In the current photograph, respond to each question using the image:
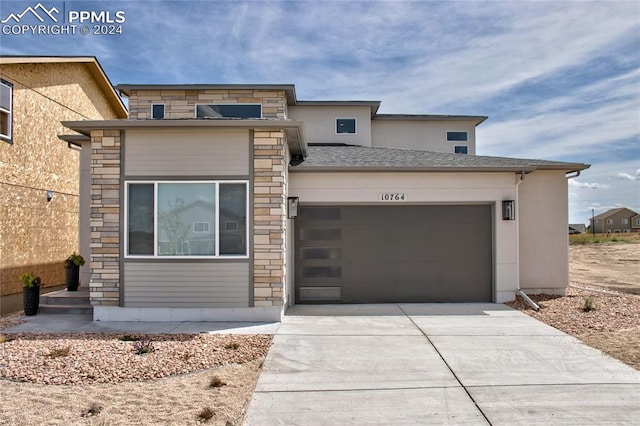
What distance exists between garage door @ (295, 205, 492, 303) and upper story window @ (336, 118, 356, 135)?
5.53m

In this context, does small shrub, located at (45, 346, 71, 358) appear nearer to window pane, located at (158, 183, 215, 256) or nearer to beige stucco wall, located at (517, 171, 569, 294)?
window pane, located at (158, 183, 215, 256)

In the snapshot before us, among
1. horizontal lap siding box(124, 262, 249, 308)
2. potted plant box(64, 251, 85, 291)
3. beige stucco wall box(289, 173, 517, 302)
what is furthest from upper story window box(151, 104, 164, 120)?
horizontal lap siding box(124, 262, 249, 308)

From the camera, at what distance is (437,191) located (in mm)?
9219

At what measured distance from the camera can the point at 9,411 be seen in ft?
12.6

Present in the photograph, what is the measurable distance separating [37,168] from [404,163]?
8837mm

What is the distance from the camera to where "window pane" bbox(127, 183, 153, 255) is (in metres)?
7.48

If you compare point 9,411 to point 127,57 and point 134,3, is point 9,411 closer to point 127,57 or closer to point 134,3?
point 134,3

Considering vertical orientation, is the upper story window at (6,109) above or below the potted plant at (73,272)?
above

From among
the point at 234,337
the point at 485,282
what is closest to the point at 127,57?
the point at 234,337

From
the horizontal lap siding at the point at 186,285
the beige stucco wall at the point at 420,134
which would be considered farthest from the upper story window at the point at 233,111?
the horizontal lap siding at the point at 186,285

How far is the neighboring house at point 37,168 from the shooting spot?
9.25 m

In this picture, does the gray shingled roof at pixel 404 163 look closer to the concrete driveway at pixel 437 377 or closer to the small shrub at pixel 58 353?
the concrete driveway at pixel 437 377

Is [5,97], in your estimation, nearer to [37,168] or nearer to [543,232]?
[37,168]
